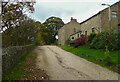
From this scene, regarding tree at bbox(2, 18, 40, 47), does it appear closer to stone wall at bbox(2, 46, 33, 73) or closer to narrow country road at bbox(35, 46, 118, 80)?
stone wall at bbox(2, 46, 33, 73)

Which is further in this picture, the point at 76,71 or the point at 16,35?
the point at 16,35

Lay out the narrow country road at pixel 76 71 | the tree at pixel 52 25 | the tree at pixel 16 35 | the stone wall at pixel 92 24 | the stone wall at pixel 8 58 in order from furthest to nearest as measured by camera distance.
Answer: the tree at pixel 52 25, the stone wall at pixel 92 24, the tree at pixel 16 35, the narrow country road at pixel 76 71, the stone wall at pixel 8 58

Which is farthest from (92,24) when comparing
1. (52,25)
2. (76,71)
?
(52,25)

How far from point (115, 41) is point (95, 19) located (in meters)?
11.0

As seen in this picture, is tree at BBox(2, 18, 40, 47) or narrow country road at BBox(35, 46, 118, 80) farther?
tree at BBox(2, 18, 40, 47)

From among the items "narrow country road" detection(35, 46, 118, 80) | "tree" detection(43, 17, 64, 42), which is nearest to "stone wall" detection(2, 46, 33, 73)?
"narrow country road" detection(35, 46, 118, 80)

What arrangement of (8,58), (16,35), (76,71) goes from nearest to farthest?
1. (8,58)
2. (76,71)
3. (16,35)

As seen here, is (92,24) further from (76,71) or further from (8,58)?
(8,58)

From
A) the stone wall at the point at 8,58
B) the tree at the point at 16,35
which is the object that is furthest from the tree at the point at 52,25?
the stone wall at the point at 8,58

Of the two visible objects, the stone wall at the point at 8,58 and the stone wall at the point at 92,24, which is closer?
the stone wall at the point at 8,58

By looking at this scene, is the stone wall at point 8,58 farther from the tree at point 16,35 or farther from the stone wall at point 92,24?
the stone wall at point 92,24

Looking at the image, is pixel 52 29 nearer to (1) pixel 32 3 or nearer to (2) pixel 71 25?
(2) pixel 71 25

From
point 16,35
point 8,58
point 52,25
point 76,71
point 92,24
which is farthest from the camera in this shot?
point 52,25

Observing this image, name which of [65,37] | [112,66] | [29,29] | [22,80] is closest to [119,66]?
[112,66]
